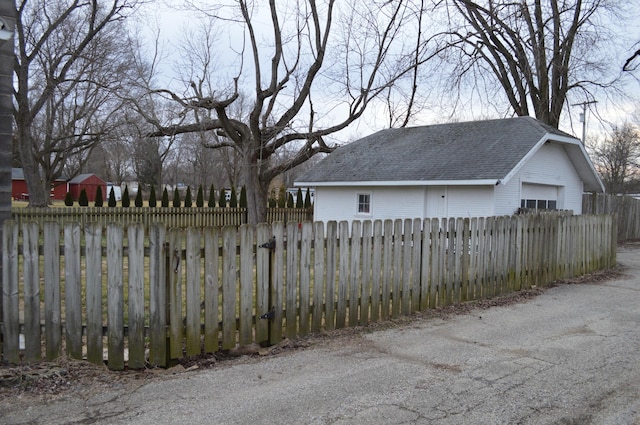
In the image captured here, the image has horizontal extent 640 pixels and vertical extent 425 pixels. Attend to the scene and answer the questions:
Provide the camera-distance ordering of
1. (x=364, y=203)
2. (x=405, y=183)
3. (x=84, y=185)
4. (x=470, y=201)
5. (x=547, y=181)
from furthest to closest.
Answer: (x=84, y=185) < (x=364, y=203) < (x=547, y=181) < (x=405, y=183) < (x=470, y=201)

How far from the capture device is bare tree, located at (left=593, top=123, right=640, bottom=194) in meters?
44.4

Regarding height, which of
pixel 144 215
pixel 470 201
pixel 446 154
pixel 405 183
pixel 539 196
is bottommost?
pixel 144 215

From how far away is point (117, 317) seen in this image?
459cm

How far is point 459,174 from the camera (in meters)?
14.4

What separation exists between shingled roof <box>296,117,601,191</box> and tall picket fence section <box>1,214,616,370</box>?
695 cm

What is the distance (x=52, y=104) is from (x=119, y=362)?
35770mm

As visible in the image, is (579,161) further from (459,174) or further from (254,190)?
(254,190)

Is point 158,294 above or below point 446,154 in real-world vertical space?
below

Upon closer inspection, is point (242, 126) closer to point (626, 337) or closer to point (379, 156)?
point (379, 156)

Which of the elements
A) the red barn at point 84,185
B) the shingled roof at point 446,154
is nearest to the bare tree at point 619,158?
the shingled roof at point 446,154

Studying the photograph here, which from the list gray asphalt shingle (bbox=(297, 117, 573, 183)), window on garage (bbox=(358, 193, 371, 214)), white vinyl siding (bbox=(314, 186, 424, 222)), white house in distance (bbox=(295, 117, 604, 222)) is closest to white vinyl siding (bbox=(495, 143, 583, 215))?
white house in distance (bbox=(295, 117, 604, 222))

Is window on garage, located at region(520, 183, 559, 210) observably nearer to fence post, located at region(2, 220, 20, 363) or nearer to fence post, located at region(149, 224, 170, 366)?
fence post, located at region(149, 224, 170, 366)

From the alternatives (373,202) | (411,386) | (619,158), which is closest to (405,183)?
(373,202)

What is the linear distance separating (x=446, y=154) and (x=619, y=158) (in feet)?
124
